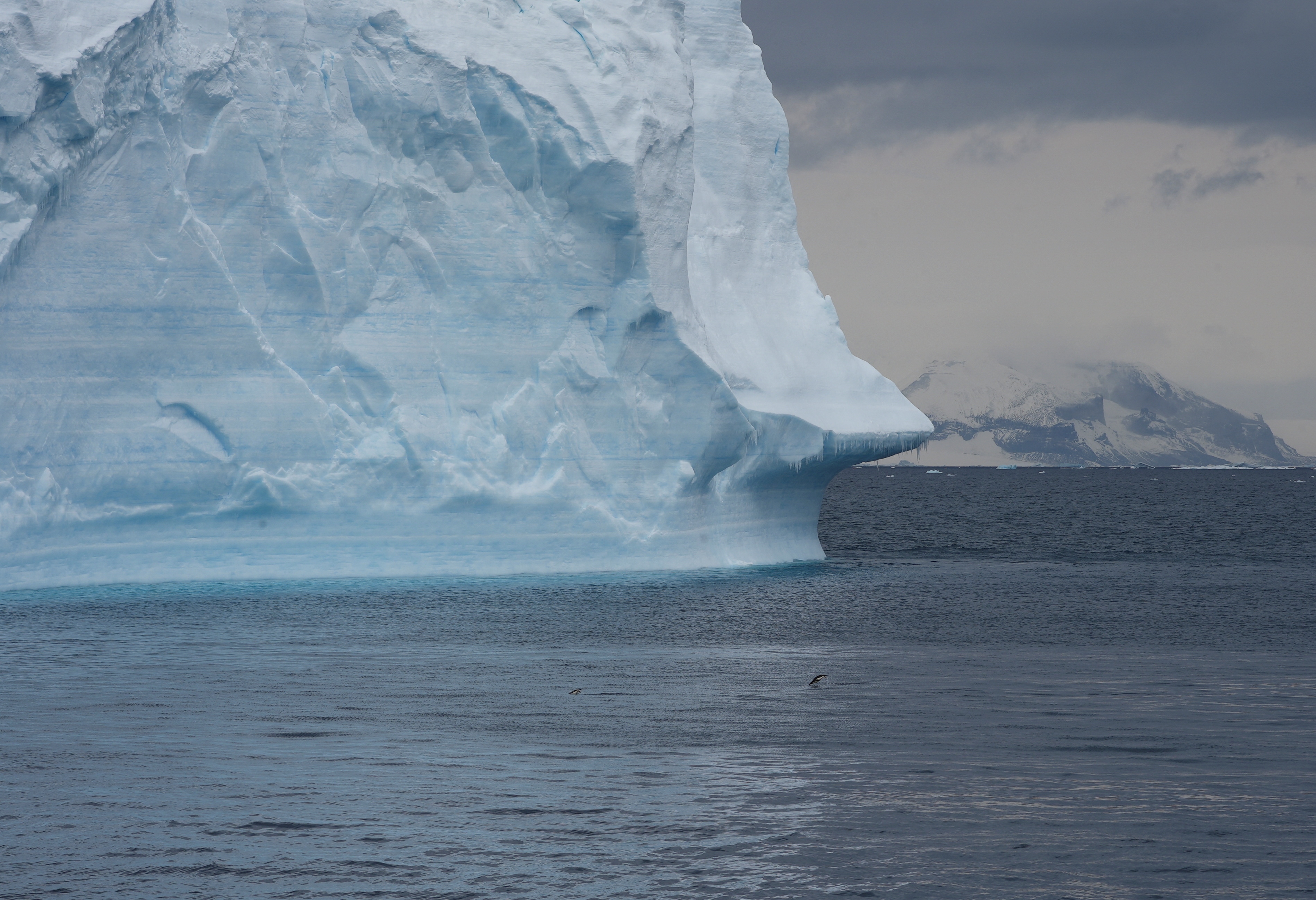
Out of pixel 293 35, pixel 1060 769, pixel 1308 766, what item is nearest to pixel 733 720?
pixel 1060 769

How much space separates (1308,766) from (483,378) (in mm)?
A: 13171

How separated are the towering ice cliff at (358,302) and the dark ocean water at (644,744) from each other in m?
1.08

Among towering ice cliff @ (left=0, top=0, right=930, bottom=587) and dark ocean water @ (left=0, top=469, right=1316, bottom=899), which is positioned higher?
towering ice cliff @ (left=0, top=0, right=930, bottom=587)

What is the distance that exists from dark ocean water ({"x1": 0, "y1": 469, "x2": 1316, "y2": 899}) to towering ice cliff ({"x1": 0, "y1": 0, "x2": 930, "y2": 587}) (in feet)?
3.55

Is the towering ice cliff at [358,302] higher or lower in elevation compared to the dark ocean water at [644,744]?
higher

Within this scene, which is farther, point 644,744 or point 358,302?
point 358,302

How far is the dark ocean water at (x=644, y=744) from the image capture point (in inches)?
294

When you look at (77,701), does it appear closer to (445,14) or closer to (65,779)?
(65,779)

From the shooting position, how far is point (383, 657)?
13.9 m

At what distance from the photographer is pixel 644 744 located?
10.2 meters

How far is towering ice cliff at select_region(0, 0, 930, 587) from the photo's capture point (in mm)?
17891

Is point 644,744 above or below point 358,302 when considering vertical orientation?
below

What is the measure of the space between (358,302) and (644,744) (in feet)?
36.7

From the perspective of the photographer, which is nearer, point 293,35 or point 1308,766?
point 1308,766
